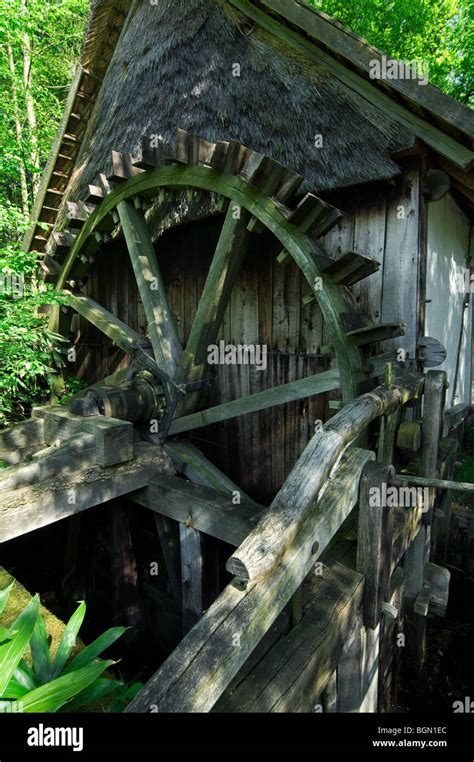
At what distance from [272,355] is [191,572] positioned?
1.90 metres

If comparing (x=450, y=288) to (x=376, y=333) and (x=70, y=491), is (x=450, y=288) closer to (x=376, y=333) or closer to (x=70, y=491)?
(x=376, y=333)

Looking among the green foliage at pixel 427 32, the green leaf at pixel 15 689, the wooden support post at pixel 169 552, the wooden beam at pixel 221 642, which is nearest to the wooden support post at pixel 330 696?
the wooden beam at pixel 221 642

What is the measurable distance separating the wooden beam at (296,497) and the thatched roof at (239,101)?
6.49ft

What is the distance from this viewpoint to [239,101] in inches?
137

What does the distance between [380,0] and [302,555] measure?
10649 millimetres

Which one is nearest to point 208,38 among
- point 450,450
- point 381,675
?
point 450,450

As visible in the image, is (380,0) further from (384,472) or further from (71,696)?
Result: (71,696)

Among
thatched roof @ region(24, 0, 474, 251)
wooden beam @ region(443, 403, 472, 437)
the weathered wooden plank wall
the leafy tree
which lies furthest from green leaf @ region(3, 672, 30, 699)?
wooden beam @ region(443, 403, 472, 437)

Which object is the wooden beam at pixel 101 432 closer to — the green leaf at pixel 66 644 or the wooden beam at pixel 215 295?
the wooden beam at pixel 215 295

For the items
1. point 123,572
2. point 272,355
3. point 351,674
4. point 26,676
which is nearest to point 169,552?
point 123,572

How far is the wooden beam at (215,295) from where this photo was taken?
319 centimetres

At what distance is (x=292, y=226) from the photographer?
2809 millimetres

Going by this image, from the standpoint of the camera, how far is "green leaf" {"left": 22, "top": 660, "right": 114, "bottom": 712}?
1.27 meters

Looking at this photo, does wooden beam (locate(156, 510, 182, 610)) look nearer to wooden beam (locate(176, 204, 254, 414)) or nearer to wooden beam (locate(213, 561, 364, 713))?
wooden beam (locate(176, 204, 254, 414))
